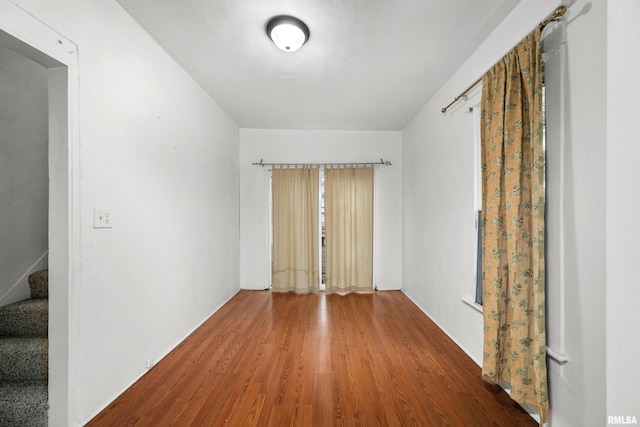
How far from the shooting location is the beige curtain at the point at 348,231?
3.87m

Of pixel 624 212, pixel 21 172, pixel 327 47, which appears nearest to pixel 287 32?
pixel 327 47

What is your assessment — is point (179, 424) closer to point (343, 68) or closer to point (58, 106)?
point (58, 106)

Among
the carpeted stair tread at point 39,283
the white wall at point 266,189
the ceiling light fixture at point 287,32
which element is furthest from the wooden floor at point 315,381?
the ceiling light fixture at point 287,32

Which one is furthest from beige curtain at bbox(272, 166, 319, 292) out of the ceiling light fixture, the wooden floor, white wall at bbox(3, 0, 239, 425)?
the ceiling light fixture

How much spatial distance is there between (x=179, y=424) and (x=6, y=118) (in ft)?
8.42

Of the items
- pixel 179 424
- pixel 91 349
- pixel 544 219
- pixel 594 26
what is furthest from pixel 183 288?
pixel 594 26

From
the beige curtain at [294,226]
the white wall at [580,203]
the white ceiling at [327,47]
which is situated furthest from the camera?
the beige curtain at [294,226]

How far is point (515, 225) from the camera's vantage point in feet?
4.64

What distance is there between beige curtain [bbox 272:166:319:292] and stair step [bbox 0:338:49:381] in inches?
101

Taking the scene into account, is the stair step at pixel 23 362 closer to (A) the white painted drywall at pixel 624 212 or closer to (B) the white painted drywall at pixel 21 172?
(B) the white painted drywall at pixel 21 172

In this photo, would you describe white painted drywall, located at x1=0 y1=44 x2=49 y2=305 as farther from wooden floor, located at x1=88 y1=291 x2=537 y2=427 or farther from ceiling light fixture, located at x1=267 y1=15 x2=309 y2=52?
ceiling light fixture, located at x1=267 y1=15 x2=309 y2=52

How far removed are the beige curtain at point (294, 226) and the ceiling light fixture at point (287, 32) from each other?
2.13 meters

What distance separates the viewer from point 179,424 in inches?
56.3

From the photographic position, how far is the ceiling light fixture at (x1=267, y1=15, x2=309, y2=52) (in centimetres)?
169
